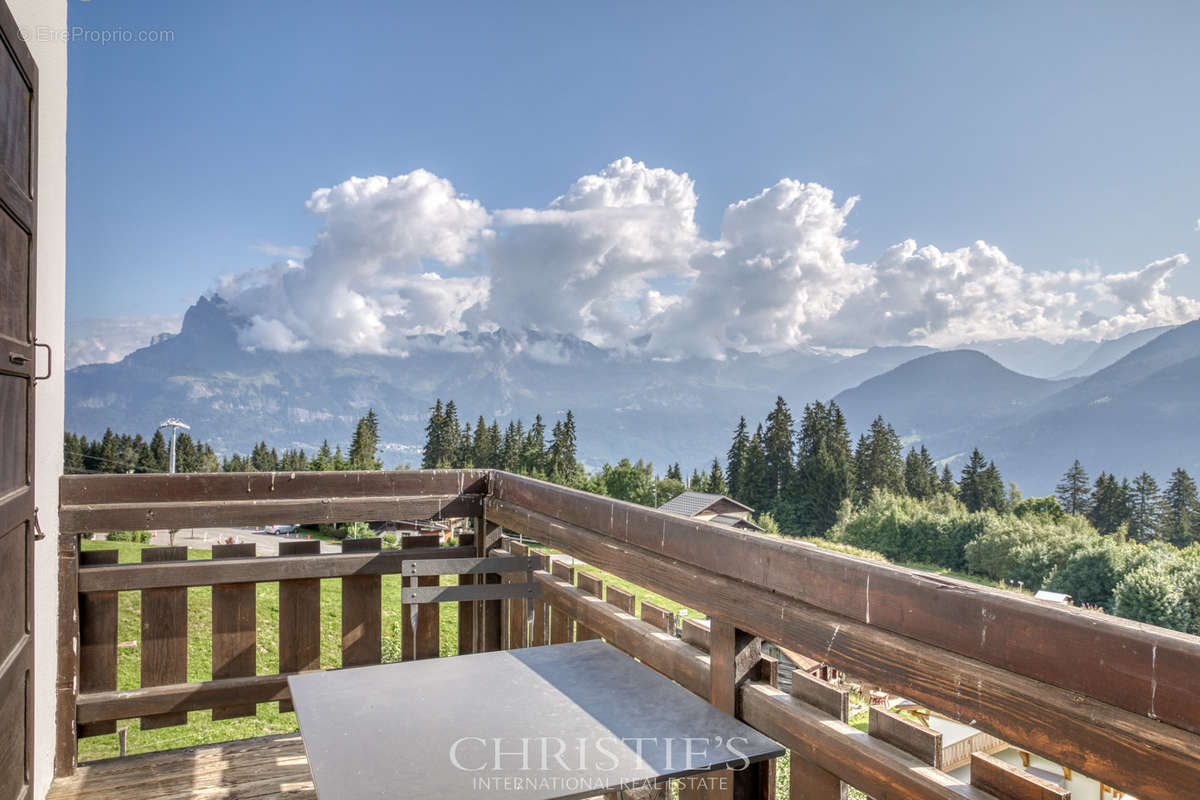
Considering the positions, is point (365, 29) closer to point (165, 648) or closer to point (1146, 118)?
point (165, 648)

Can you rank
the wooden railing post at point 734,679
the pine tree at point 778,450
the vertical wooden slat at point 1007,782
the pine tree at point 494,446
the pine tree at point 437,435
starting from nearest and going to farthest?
the vertical wooden slat at point 1007,782 < the wooden railing post at point 734,679 < the pine tree at point 437,435 < the pine tree at point 494,446 < the pine tree at point 778,450

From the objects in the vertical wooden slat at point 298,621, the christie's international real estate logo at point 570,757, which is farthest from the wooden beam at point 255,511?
the christie's international real estate logo at point 570,757

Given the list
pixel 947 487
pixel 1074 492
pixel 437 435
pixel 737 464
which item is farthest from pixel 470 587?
pixel 947 487

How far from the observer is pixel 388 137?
503 feet

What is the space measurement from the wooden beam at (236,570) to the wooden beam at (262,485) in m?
0.20

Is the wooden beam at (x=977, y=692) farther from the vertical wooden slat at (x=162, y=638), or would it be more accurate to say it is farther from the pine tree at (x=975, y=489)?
the pine tree at (x=975, y=489)

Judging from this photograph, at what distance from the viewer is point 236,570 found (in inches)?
87.6

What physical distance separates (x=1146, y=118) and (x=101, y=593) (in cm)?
16596

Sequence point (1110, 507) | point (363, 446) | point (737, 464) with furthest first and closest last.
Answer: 1. point (737, 464)
2. point (1110, 507)
3. point (363, 446)

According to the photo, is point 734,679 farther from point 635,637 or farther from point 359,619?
point 359,619

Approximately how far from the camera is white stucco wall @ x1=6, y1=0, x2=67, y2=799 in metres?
1.87

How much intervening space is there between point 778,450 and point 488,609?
68987 millimetres

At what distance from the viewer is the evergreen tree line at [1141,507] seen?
60781 mm

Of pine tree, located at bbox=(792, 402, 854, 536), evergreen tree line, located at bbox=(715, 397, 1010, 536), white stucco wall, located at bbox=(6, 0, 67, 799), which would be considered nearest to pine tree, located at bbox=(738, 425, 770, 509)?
evergreen tree line, located at bbox=(715, 397, 1010, 536)
